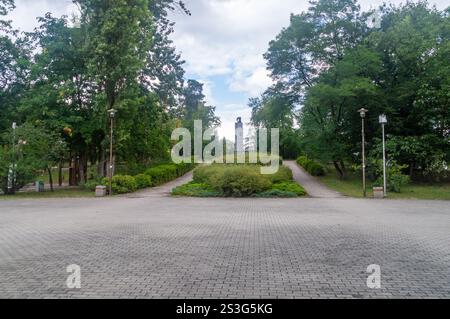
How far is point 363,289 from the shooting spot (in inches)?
200

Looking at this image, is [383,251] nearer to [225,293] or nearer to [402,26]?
[225,293]

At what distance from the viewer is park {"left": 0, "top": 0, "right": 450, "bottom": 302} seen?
583cm

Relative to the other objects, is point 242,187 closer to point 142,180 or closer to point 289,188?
point 289,188

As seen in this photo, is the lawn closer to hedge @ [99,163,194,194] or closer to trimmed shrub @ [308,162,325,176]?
hedge @ [99,163,194,194]

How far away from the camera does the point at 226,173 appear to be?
20.8 meters

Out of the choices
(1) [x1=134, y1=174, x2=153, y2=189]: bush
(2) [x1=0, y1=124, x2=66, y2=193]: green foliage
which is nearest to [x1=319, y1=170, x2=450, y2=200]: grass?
(1) [x1=134, y1=174, x2=153, y2=189]: bush

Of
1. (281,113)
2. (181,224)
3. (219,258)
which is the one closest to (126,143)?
(281,113)

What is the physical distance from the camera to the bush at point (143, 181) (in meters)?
24.6

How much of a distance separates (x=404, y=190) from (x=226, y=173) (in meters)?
10.7

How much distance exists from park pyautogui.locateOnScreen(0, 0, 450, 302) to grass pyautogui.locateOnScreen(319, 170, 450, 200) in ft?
0.58

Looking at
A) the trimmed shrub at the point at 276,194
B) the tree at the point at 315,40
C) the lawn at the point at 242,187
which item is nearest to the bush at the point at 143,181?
the lawn at the point at 242,187

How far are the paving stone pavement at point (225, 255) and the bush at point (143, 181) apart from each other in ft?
37.7

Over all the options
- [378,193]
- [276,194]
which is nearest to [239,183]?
[276,194]

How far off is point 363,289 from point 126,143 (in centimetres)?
2443
